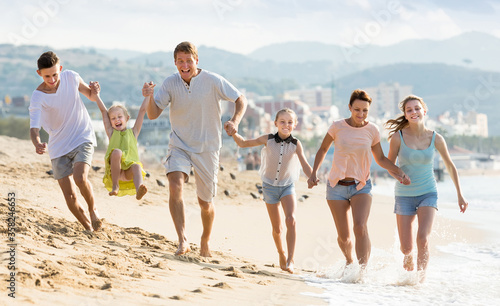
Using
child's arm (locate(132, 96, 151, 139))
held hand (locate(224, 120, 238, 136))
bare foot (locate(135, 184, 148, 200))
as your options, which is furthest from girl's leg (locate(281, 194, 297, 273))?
child's arm (locate(132, 96, 151, 139))

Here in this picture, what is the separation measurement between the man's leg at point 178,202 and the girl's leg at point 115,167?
629 millimetres

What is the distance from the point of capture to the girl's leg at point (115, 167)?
6.82m

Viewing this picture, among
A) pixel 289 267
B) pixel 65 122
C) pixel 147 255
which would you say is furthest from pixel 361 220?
pixel 65 122

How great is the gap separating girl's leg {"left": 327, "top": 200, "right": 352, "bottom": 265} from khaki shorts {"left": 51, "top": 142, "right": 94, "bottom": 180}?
247 cm

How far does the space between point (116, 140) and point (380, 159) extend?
267 cm

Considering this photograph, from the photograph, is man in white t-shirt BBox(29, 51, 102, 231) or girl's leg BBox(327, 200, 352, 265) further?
man in white t-shirt BBox(29, 51, 102, 231)

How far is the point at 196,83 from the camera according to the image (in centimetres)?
639

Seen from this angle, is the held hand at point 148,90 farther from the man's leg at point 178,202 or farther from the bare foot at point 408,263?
the bare foot at point 408,263

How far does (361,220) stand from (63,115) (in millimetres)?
3098

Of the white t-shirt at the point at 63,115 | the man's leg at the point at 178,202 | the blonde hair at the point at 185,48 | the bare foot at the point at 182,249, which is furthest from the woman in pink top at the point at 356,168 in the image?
the white t-shirt at the point at 63,115

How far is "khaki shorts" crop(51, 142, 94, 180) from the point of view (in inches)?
270

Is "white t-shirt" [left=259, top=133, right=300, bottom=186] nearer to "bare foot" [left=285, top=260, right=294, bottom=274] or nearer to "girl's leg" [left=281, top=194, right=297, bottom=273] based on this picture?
"girl's leg" [left=281, top=194, right=297, bottom=273]

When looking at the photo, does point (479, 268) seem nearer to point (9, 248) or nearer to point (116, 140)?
point (116, 140)

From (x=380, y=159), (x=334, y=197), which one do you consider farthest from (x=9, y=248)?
(x=380, y=159)
